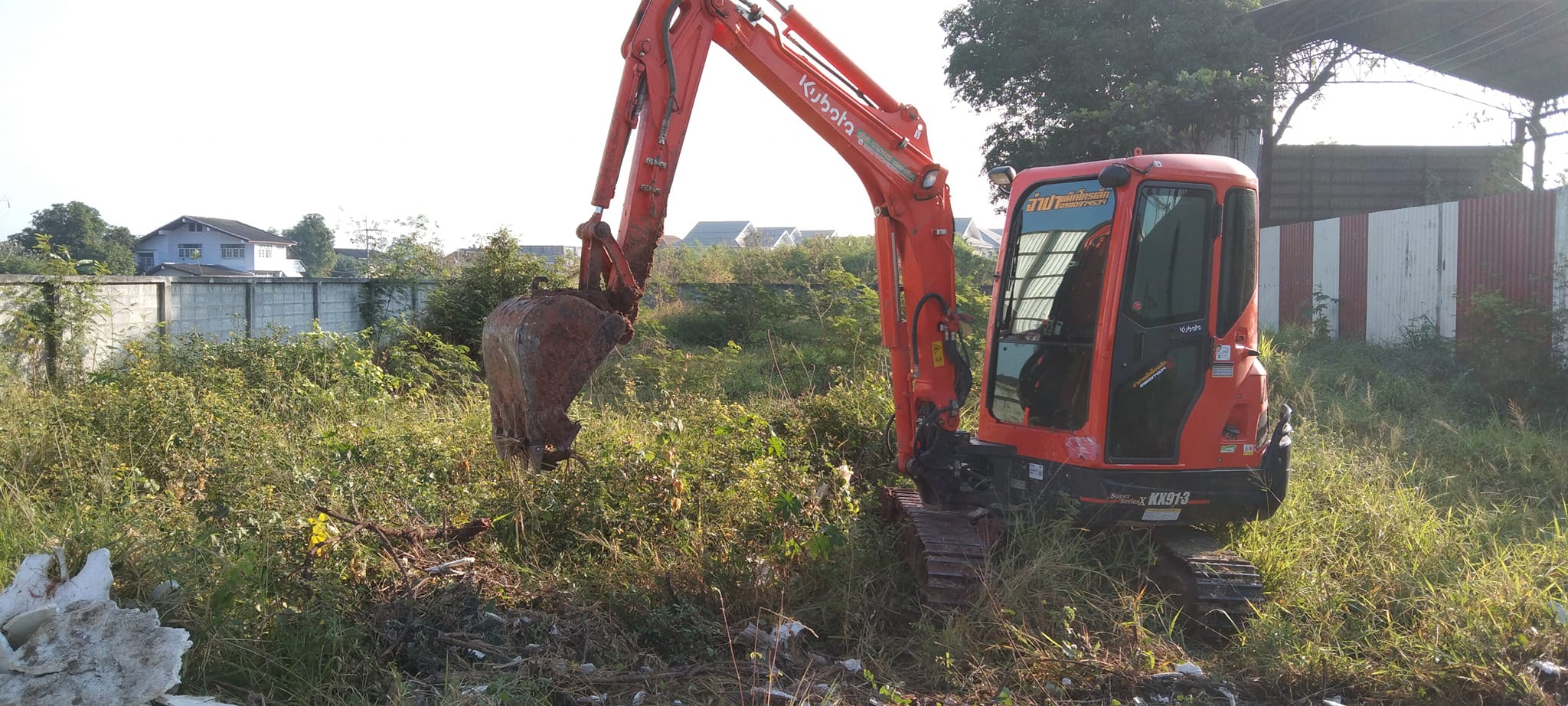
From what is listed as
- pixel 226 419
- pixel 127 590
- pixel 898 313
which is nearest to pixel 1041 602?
pixel 898 313

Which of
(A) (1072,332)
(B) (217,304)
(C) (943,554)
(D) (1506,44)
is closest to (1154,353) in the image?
(A) (1072,332)

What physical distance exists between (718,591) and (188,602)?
222 centimetres

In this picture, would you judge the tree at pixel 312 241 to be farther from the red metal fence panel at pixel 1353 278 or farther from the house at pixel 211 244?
the red metal fence panel at pixel 1353 278

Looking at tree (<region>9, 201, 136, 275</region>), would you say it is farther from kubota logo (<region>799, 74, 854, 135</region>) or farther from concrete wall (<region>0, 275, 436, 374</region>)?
kubota logo (<region>799, 74, 854, 135</region>)

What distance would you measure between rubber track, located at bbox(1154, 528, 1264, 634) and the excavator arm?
1379mm

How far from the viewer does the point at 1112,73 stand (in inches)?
752

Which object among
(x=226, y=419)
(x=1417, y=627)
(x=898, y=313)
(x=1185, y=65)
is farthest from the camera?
(x=1185, y=65)

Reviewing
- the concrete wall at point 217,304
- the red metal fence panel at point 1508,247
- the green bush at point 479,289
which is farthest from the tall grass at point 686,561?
the green bush at point 479,289

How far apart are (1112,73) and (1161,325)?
1556 centimetres

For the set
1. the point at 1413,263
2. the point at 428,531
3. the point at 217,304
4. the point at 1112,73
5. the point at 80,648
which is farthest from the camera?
the point at 1112,73

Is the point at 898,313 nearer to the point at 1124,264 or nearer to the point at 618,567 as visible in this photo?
the point at 1124,264

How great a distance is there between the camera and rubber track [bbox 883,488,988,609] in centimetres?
484

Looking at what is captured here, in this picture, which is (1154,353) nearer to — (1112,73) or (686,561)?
(686,561)

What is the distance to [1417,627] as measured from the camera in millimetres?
4656
